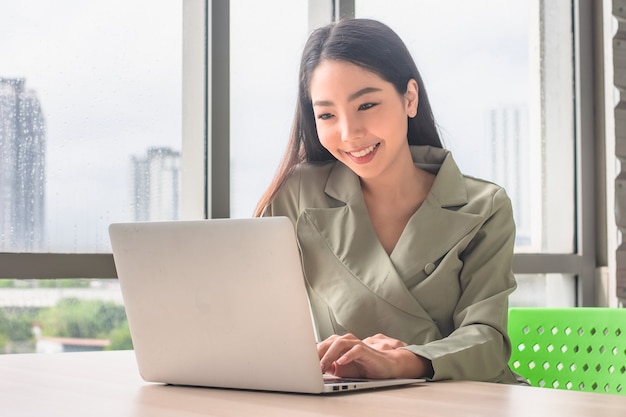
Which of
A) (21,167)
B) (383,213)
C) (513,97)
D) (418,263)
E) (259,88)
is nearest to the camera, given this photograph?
(418,263)

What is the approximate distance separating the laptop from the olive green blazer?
1.31 feet

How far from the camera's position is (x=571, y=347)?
1709 mm

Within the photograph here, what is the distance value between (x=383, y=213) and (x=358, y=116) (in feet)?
0.70

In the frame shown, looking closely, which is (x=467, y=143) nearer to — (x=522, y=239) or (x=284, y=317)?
(x=522, y=239)

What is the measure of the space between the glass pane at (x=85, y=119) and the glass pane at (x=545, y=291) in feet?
4.33

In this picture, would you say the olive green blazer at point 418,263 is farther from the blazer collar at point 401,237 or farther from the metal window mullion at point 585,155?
the metal window mullion at point 585,155

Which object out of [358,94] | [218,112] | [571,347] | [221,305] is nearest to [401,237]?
[358,94]

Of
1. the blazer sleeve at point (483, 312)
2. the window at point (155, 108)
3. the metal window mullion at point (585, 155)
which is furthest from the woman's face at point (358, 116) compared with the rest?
the metal window mullion at point (585, 155)

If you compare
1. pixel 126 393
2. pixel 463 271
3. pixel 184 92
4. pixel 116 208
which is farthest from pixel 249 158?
pixel 126 393

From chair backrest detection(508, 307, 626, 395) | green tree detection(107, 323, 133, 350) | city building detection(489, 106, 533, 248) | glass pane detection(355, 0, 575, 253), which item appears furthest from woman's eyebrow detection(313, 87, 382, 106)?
city building detection(489, 106, 533, 248)

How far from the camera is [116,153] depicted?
221 cm

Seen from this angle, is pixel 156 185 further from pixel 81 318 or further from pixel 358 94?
pixel 358 94

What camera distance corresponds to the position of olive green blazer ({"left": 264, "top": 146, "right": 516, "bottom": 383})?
1599mm

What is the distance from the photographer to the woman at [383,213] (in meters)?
1.61
